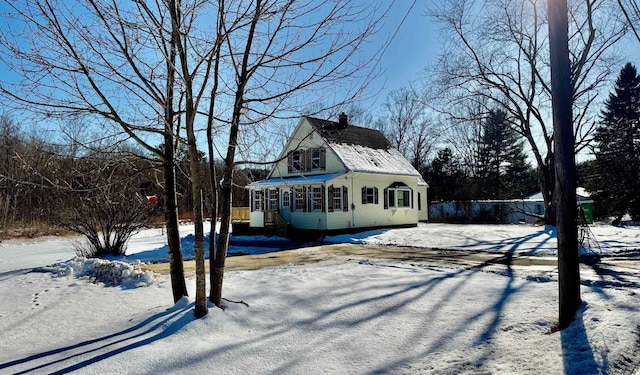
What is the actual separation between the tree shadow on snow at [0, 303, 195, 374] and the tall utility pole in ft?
13.4

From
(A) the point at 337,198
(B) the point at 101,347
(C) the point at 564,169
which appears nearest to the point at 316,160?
(A) the point at 337,198

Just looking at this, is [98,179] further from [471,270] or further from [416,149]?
[416,149]

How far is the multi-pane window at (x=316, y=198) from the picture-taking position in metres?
19.2

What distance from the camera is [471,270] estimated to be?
8.23 m

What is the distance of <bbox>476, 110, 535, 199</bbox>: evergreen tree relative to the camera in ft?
147

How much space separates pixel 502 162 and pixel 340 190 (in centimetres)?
3307

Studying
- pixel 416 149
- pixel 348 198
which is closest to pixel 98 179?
pixel 348 198

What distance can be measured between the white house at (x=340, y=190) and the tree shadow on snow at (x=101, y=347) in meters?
13.3

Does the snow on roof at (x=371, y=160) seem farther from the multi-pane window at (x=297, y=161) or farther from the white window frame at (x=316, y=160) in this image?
the multi-pane window at (x=297, y=161)

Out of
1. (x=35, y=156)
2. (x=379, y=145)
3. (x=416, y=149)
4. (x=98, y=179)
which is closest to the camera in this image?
(x=35, y=156)

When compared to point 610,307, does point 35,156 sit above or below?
above

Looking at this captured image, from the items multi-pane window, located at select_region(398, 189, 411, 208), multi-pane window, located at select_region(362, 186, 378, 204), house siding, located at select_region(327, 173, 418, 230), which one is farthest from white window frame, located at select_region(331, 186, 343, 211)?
multi-pane window, located at select_region(398, 189, 411, 208)

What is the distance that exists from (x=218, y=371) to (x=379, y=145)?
21.9 metres

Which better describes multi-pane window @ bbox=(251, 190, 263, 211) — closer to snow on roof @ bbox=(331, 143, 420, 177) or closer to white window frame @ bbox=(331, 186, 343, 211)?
white window frame @ bbox=(331, 186, 343, 211)
